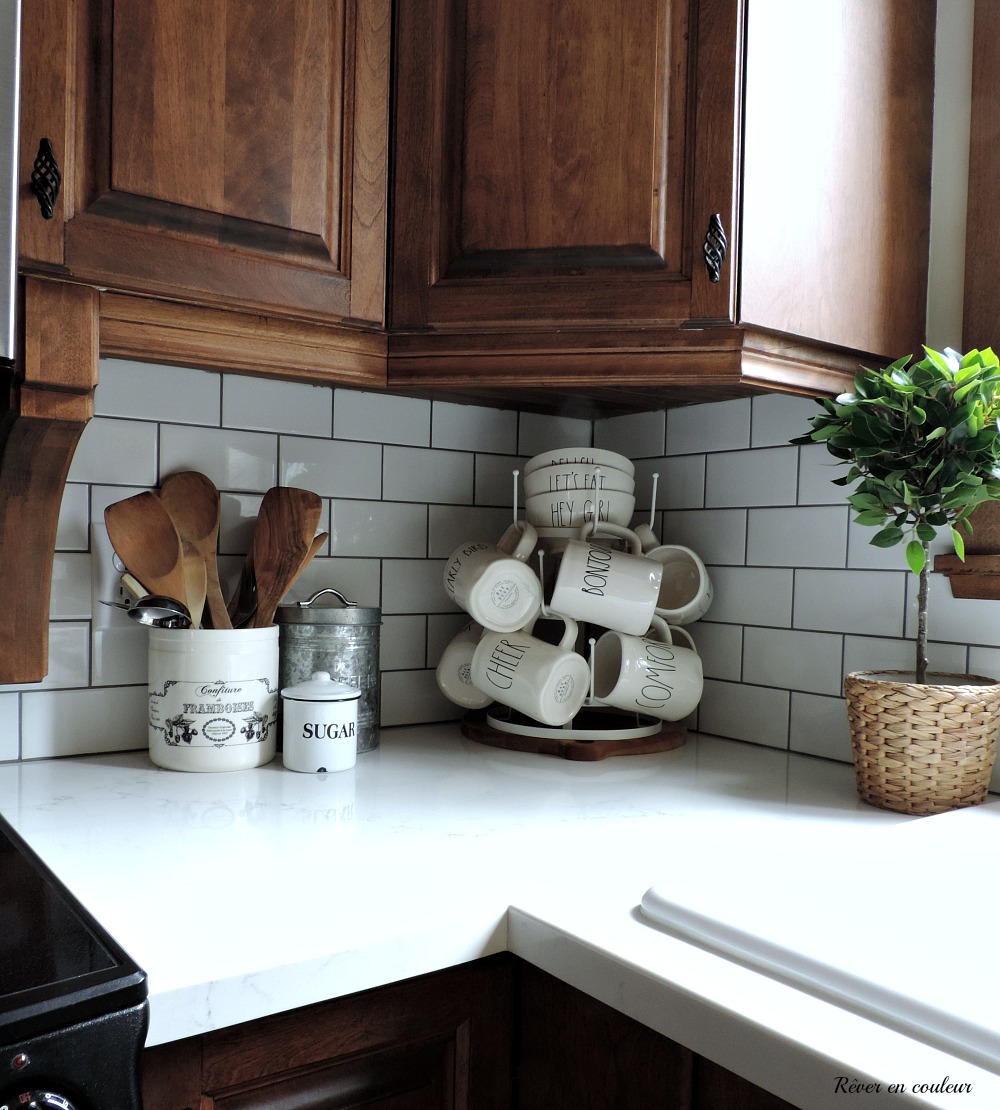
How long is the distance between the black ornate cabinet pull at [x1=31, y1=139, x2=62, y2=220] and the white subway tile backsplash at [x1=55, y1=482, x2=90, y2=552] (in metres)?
0.40

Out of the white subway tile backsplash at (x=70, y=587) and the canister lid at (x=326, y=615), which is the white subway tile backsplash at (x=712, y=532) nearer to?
the canister lid at (x=326, y=615)

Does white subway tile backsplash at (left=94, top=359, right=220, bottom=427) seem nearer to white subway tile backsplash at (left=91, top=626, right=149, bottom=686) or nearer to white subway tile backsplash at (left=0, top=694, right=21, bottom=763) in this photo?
white subway tile backsplash at (left=91, top=626, right=149, bottom=686)

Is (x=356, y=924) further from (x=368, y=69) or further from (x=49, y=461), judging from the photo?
(x=368, y=69)

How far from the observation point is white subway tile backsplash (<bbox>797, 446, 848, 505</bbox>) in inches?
50.1

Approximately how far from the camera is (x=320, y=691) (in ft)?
3.74

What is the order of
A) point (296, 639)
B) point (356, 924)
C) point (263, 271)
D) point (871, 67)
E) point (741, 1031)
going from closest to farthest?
point (741, 1031) < point (356, 924) < point (263, 271) < point (871, 67) < point (296, 639)

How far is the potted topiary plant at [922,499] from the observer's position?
38.4 inches

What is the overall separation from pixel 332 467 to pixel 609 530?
16.0 inches

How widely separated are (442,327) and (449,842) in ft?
1.85

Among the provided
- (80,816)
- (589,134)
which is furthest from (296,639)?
(589,134)

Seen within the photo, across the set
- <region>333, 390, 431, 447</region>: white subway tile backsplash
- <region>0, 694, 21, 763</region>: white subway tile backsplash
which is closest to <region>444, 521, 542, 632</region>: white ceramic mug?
<region>333, 390, 431, 447</region>: white subway tile backsplash

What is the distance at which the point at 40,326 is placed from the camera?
862 mm

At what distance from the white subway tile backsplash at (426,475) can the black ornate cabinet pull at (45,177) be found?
62cm

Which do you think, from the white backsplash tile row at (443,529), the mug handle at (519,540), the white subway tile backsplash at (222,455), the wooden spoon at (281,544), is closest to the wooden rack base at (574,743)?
the white backsplash tile row at (443,529)
